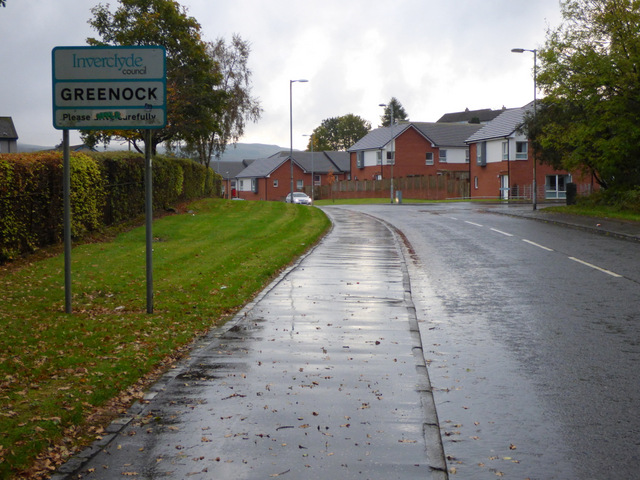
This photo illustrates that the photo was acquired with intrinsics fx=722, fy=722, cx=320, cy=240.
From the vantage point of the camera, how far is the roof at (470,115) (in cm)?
13638

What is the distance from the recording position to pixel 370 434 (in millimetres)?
5418

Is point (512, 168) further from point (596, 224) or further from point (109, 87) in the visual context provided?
point (109, 87)

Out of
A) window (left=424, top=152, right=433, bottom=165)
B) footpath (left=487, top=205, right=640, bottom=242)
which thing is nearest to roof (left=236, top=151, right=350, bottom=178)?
window (left=424, top=152, right=433, bottom=165)

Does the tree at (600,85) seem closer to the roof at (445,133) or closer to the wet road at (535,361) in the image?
the wet road at (535,361)

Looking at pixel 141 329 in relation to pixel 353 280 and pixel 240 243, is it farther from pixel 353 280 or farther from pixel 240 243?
pixel 240 243

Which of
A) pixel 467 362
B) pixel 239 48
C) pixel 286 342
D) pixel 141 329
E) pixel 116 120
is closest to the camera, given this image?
pixel 467 362

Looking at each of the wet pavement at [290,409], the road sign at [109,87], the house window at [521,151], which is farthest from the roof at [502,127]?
the road sign at [109,87]

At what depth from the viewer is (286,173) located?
316ft

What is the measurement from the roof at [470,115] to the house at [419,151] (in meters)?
54.7

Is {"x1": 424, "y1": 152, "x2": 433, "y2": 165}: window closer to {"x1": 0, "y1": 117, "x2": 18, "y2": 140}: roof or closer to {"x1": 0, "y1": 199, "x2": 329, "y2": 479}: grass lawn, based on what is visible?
{"x1": 0, "y1": 117, "x2": 18, "y2": 140}: roof

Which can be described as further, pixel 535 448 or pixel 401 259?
pixel 401 259

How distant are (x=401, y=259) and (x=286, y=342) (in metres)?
8.94

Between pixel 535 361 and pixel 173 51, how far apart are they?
33044mm

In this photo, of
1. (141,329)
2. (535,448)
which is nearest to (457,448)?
(535,448)
